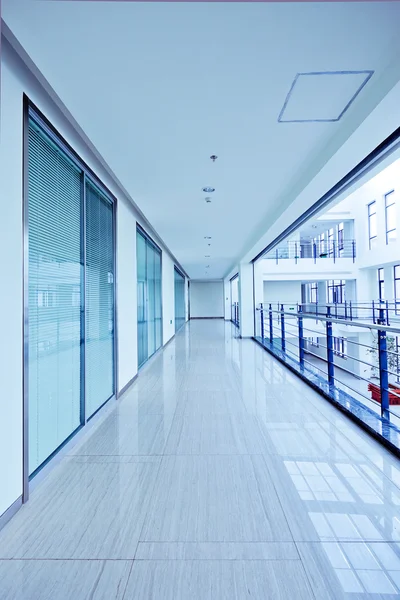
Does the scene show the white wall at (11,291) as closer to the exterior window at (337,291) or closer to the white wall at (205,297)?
the exterior window at (337,291)

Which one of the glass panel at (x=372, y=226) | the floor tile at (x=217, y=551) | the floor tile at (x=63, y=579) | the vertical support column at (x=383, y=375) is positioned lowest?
the floor tile at (x=63, y=579)

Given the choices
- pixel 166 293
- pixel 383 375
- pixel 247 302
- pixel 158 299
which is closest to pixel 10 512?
pixel 383 375

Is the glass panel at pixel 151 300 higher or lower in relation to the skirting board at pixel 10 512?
higher

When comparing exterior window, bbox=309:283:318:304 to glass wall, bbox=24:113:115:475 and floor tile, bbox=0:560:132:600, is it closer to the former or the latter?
glass wall, bbox=24:113:115:475

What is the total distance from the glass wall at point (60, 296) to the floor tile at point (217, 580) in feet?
2.88

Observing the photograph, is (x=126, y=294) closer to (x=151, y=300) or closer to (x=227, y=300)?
(x=151, y=300)

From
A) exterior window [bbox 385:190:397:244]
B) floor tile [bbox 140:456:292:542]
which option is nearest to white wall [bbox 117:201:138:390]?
floor tile [bbox 140:456:292:542]

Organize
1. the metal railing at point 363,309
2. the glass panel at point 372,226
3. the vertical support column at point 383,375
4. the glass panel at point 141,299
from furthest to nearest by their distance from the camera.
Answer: the glass panel at point 372,226, the metal railing at point 363,309, the glass panel at point 141,299, the vertical support column at point 383,375

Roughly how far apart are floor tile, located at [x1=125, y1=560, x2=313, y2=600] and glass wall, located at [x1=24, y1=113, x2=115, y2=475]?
0.88 m

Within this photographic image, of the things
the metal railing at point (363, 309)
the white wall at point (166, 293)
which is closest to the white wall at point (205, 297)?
the metal railing at point (363, 309)

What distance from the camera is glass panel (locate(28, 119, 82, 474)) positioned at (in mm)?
1696

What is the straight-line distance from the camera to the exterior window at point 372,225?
1126cm

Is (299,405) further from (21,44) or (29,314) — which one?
(21,44)

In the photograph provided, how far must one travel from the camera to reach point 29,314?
1.63 meters
